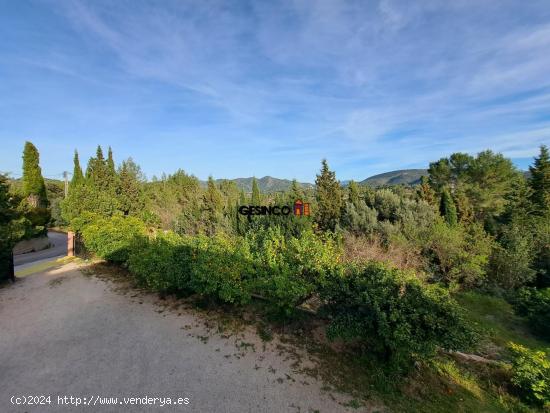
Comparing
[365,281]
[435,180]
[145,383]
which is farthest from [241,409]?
[435,180]

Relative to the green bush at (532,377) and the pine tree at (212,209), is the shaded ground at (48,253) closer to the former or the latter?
the pine tree at (212,209)

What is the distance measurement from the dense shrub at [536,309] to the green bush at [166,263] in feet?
33.6

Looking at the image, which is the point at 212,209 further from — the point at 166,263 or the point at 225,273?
the point at 225,273

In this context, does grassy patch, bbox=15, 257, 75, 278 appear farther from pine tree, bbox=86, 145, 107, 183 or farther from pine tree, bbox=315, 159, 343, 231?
pine tree, bbox=86, 145, 107, 183

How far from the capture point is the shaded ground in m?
15.5

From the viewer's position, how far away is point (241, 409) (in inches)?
158

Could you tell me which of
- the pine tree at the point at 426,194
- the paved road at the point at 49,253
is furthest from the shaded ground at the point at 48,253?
the pine tree at the point at 426,194

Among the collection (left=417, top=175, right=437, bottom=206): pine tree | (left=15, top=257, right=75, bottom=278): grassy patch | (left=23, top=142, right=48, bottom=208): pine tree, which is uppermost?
(left=23, top=142, right=48, bottom=208): pine tree

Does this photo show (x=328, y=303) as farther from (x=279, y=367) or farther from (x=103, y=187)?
(x=103, y=187)

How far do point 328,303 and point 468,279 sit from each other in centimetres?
1018

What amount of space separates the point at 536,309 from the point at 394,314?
775 centimetres

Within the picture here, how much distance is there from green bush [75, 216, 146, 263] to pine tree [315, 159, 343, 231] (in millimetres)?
12471

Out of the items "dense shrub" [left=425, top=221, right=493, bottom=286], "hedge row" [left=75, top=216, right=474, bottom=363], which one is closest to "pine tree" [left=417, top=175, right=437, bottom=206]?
"dense shrub" [left=425, top=221, right=493, bottom=286]

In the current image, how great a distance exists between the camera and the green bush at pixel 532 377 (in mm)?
4121
